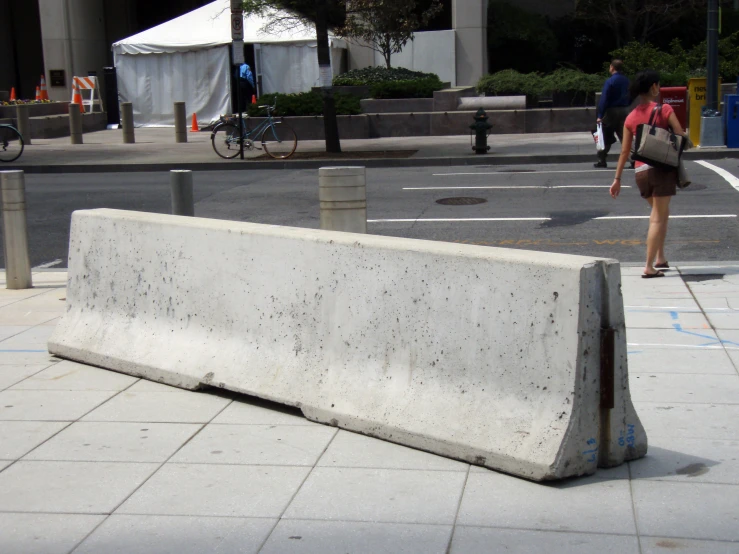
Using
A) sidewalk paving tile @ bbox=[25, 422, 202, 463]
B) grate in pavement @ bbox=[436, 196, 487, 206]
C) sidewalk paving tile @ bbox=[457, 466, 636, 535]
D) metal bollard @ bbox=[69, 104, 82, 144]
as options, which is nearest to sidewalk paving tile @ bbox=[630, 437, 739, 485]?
sidewalk paving tile @ bbox=[457, 466, 636, 535]

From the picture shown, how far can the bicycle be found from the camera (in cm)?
2072

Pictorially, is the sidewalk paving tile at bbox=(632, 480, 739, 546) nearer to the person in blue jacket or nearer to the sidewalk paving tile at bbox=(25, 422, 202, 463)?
the sidewalk paving tile at bbox=(25, 422, 202, 463)

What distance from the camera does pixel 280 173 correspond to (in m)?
18.8

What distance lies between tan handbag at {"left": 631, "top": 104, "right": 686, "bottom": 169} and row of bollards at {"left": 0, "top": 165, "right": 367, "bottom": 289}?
2.39 m

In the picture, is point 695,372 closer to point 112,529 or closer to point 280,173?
point 112,529

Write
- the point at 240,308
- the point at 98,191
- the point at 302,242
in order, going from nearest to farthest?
the point at 302,242, the point at 240,308, the point at 98,191

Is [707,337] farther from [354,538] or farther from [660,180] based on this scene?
[354,538]

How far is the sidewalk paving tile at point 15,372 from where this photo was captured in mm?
5988

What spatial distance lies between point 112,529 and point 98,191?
13292 mm

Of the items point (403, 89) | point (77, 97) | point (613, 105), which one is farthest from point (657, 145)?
point (77, 97)

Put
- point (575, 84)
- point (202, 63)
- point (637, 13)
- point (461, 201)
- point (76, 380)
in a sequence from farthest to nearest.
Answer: point (637, 13), point (202, 63), point (575, 84), point (461, 201), point (76, 380)

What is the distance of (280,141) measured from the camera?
21.7m

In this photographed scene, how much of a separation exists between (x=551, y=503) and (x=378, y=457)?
92cm

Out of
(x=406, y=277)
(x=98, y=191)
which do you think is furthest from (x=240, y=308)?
(x=98, y=191)
